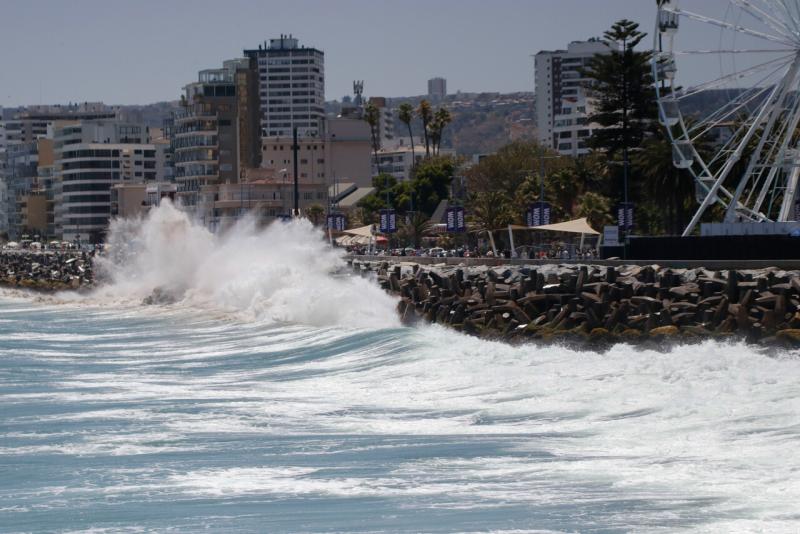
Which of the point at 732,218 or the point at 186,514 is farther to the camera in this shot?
the point at 732,218

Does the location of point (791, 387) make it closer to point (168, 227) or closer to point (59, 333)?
point (59, 333)

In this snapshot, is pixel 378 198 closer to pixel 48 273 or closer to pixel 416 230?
pixel 416 230

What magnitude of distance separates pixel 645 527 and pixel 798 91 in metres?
29.0

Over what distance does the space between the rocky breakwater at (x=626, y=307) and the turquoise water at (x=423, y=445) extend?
2.85ft

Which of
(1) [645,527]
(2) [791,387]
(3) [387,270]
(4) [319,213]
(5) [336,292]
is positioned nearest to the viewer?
(1) [645,527]

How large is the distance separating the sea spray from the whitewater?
6.39m

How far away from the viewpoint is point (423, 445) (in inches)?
616

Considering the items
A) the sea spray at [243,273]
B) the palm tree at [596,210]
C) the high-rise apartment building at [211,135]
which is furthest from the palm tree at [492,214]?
the high-rise apartment building at [211,135]

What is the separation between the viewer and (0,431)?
17953 mm

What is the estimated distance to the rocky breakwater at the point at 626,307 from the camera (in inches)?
845

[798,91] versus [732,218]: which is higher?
[798,91]

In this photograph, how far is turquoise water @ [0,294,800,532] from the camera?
40.5 feet

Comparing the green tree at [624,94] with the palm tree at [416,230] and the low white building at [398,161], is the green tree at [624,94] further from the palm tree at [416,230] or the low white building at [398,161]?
the low white building at [398,161]

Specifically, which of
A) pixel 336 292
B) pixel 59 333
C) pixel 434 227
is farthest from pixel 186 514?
pixel 434 227
